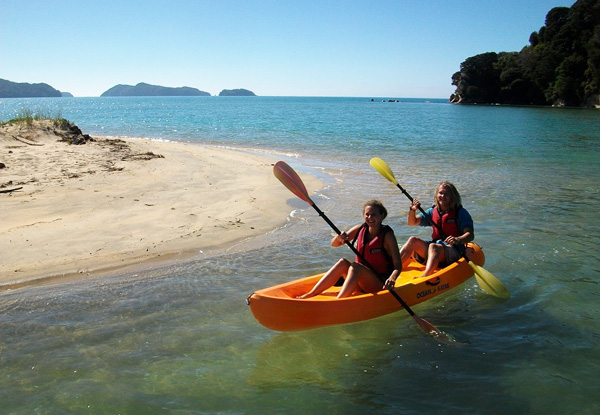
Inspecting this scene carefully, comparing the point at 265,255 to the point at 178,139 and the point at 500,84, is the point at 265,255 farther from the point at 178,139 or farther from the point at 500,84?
the point at 500,84

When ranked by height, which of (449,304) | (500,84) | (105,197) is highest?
(500,84)

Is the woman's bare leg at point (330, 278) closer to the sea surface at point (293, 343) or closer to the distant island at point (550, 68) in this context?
the sea surface at point (293, 343)

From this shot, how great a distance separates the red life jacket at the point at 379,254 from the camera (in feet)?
15.1

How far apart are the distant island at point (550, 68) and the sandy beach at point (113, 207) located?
176ft

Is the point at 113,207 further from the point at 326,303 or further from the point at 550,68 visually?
the point at 550,68

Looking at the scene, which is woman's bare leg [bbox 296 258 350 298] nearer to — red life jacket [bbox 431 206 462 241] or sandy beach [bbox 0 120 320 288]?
red life jacket [bbox 431 206 462 241]

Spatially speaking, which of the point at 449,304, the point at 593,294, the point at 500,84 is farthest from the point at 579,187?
the point at 500,84

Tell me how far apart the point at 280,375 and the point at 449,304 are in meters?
2.30

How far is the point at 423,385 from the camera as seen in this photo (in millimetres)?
3555

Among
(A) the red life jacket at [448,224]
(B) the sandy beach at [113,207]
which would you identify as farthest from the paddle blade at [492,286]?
(B) the sandy beach at [113,207]

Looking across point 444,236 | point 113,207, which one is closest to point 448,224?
point 444,236

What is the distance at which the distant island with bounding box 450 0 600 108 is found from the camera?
53.7 m

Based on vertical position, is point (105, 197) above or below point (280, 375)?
above

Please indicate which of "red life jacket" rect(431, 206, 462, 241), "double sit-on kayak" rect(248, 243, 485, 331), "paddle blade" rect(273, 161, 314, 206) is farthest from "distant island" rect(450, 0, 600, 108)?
"paddle blade" rect(273, 161, 314, 206)
